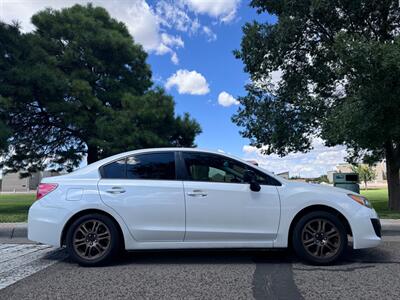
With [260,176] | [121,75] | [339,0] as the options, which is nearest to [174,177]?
[260,176]

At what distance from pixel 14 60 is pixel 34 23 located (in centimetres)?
466

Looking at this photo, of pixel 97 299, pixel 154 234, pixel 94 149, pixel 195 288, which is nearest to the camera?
pixel 97 299

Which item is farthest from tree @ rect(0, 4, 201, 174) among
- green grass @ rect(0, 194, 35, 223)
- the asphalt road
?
the asphalt road

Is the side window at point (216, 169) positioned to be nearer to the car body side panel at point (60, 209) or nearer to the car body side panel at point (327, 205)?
the car body side panel at point (327, 205)

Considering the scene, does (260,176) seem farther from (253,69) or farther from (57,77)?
(57,77)

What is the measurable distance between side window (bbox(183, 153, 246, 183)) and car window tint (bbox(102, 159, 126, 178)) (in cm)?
91

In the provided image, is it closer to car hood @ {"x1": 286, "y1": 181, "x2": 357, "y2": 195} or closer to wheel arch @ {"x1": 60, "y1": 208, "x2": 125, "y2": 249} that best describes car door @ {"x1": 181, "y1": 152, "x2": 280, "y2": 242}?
car hood @ {"x1": 286, "y1": 181, "x2": 357, "y2": 195}

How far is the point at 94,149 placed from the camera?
753 inches

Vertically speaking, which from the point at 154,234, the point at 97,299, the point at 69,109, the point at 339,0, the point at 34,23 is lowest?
the point at 97,299

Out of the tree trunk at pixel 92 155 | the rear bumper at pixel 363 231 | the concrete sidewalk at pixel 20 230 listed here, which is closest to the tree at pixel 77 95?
the tree trunk at pixel 92 155

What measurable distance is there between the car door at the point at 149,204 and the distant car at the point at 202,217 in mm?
14

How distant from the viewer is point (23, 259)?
663 cm

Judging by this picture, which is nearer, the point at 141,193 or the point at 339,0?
the point at 141,193

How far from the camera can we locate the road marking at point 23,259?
5574mm
